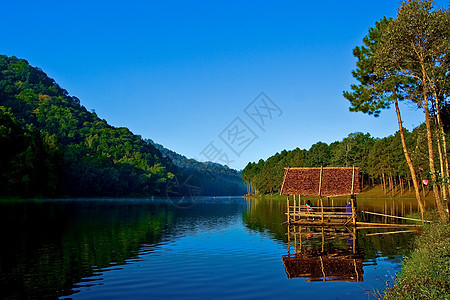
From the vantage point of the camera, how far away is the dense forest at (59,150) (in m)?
77.4

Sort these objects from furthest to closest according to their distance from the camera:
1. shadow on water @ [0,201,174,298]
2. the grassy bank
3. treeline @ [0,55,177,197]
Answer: treeline @ [0,55,177,197] < shadow on water @ [0,201,174,298] < the grassy bank

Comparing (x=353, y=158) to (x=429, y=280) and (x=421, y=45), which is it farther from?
(x=429, y=280)

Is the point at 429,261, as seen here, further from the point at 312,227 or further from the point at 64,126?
the point at 64,126

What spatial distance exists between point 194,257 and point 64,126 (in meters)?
133

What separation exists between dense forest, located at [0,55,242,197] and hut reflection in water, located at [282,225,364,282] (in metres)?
70.6

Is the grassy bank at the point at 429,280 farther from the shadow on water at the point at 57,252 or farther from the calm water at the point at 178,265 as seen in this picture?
the shadow on water at the point at 57,252

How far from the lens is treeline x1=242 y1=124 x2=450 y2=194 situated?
82.4 metres

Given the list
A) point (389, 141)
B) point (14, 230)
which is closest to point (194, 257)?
point (14, 230)

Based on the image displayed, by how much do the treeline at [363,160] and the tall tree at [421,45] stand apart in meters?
37.1

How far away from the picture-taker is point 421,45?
2511 centimetres

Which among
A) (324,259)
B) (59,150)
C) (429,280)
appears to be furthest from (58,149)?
(429,280)

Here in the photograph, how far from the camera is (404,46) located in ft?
82.9

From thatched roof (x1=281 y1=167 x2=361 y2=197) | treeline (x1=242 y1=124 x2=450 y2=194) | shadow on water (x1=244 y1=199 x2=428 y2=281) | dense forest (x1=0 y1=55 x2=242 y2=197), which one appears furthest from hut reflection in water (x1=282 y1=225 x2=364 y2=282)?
dense forest (x1=0 y1=55 x2=242 y2=197)

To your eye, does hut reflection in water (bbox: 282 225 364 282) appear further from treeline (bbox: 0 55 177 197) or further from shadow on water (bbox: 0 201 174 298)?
treeline (bbox: 0 55 177 197)
